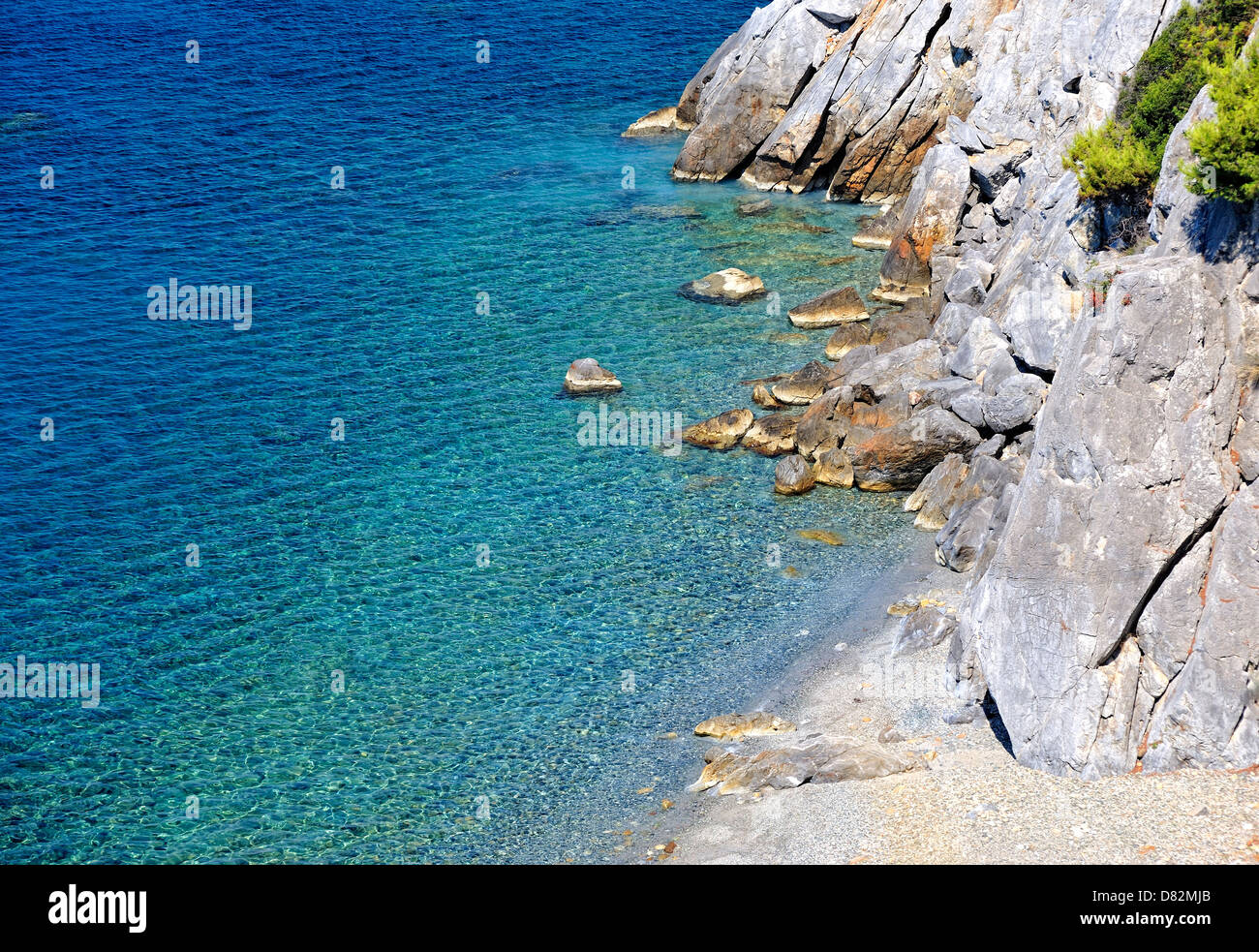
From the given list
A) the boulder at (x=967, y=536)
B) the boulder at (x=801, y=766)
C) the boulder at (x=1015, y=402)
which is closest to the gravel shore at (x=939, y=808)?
the boulder at (x=801, y=766)

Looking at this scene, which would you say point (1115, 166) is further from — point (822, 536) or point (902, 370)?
point (822, 536)

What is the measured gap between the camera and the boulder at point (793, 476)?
37812 millimetres

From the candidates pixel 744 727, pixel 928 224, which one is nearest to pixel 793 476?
pixel 744 727

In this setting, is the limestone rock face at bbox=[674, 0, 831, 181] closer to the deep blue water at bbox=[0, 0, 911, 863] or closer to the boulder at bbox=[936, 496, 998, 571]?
the deep blue water at bbox=[0, 0, 911, 863]

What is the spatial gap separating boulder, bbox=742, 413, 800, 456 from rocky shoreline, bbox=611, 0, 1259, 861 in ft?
0.29

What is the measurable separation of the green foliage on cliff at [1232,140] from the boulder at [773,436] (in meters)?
18.7

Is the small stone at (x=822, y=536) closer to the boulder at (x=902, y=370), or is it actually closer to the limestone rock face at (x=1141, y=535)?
the boulder at (x=902, y=370)

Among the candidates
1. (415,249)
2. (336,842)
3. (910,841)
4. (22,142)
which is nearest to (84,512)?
(336,842)

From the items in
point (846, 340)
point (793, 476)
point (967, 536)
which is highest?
point (846, 340)

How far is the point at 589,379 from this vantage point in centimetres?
4606

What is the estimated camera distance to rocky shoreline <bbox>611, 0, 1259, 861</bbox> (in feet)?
73.2

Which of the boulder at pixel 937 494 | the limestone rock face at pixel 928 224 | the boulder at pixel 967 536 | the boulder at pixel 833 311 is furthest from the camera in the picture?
the limestone rock face at pixel 928 224

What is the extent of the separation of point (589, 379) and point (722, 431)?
727cm

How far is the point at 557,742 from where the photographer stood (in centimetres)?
2852
